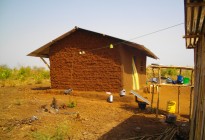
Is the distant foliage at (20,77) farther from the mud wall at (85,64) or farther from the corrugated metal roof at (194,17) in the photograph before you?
the corrugated metal roof at (194,17)

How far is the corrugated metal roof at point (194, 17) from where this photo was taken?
333 cm

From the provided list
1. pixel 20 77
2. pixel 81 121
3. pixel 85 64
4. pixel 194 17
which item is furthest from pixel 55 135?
pixel 20 77

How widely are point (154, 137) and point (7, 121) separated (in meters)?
5.37

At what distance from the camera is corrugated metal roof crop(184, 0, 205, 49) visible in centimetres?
333

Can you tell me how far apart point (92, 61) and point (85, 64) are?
0.55 m

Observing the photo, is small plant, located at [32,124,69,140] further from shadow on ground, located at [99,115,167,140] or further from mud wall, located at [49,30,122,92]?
mud wall, located at [49,30,122,92]

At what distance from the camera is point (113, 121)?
Answer: 8.15 metres

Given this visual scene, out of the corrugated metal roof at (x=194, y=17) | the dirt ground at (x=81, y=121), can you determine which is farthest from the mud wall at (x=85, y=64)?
the corrugated metal roof at (x=194, y=17)

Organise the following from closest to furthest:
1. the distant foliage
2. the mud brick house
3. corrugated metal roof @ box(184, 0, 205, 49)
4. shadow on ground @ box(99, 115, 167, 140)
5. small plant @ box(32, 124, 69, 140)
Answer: corrugated metal roof @ box(184, 0, 205, 49) < small plant @ box(32, 124, 69, 140) < shadow on ground @ box(99, 115, 167, 140) < the mud brick house < the distant foliage

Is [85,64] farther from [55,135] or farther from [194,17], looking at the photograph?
[194,17]

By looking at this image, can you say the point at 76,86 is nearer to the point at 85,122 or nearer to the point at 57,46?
the point at 57,46

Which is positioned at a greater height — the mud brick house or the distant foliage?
the mud brick house

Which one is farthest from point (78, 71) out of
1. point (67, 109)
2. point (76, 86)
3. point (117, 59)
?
point (67, 109)

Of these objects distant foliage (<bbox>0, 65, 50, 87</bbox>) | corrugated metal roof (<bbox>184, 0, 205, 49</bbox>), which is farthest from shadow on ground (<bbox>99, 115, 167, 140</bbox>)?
distant foliage (<bbox>0, 65, 50, 87</bbox>)
